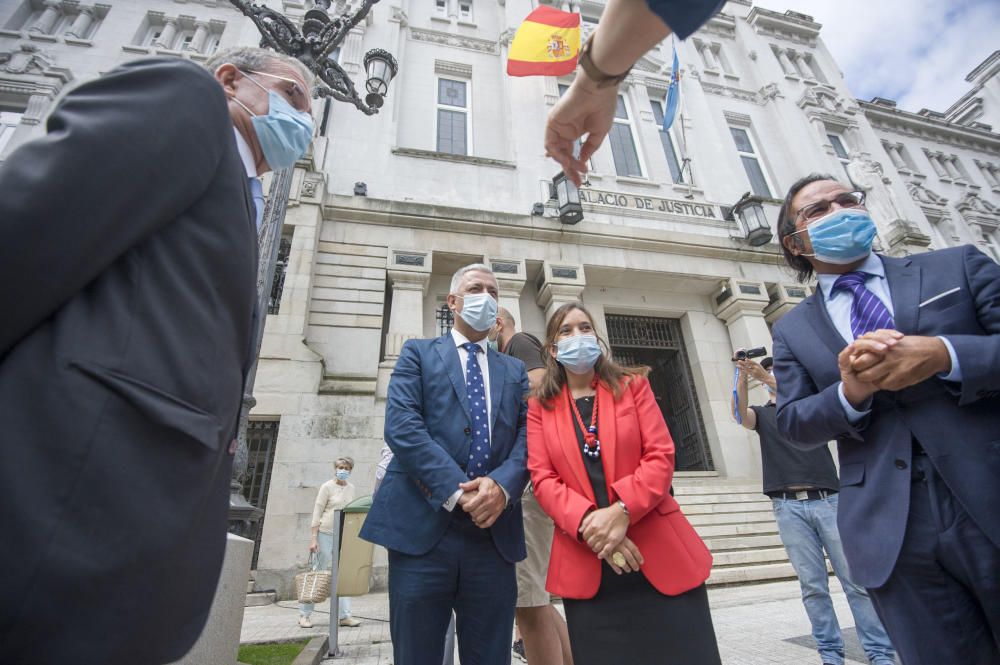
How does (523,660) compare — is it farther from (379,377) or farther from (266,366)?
(266,366)

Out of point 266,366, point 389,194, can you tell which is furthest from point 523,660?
point 389,194

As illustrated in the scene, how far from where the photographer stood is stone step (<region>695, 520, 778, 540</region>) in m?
7.70

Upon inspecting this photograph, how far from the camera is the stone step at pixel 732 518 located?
26.0ft

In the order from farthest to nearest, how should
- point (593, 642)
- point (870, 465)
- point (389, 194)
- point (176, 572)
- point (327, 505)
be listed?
point (389, 194), point (327, 505), point (593, 642), point (870, 465), point (176, 572)

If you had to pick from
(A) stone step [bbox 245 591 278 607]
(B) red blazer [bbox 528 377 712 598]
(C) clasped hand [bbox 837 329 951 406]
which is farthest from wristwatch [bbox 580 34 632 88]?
(A) stone step [bbox 245 591 278 607]

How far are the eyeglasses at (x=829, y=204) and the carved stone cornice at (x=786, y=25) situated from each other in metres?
23.6

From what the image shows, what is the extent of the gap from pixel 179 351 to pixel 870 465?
2188 millimetres

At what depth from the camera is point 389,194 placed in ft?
37.6

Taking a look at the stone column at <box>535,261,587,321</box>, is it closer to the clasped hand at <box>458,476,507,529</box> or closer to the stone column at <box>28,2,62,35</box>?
the clasped hand at <box>458,476,507,529</box>

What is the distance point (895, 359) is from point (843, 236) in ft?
2.81

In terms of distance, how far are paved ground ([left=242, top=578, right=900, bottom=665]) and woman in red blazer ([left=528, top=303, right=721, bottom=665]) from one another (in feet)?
0.55

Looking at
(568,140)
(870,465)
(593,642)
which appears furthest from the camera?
(593,642)

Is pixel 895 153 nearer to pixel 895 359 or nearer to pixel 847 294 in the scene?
pixel 847 294

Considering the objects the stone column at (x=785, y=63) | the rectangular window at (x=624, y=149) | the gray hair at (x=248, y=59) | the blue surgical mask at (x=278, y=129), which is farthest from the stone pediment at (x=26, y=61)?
the stone column at (x=785, y=63)
